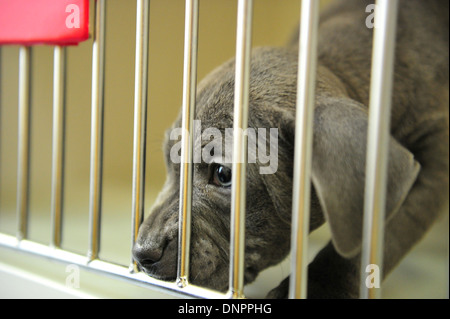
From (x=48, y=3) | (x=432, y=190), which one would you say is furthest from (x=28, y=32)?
(x=432, y=190)

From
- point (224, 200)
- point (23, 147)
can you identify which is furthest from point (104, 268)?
point (23, 147)

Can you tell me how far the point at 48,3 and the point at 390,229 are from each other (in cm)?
94

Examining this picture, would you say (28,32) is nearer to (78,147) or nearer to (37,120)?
(78,147)

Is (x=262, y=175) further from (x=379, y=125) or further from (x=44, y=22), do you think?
(x=44, y=22)

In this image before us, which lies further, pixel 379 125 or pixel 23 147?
pixel 23 147

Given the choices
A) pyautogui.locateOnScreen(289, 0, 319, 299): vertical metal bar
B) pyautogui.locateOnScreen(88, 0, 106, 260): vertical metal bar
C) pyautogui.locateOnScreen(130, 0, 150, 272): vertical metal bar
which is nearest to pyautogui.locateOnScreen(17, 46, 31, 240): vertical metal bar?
pyautogui.locateOnScreen(88, 0, 106, 260): vertical metal bar

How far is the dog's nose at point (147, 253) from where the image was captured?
0.76 metres

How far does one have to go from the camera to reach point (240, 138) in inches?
24.8

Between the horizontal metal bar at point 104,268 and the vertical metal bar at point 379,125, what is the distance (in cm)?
26

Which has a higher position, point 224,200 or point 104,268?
point 224,200

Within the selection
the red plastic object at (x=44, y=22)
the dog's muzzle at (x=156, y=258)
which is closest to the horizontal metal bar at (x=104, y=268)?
the dog's muzzle at (x=156, y=258)

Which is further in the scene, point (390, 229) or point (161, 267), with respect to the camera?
point (390, 229)

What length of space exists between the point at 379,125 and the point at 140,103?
0.43 meters

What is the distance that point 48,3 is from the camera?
0.84 m
